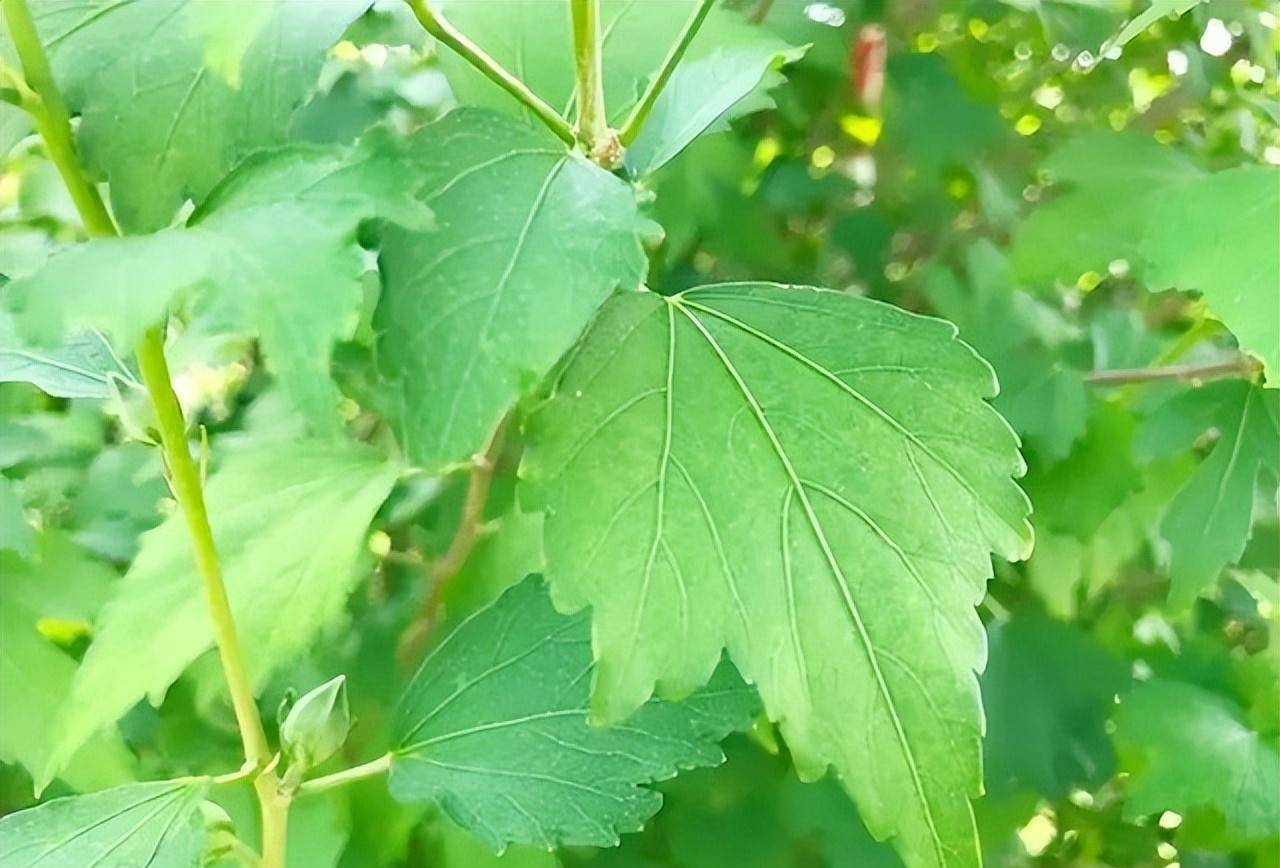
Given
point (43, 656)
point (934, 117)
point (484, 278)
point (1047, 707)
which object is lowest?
point (1047, 707)

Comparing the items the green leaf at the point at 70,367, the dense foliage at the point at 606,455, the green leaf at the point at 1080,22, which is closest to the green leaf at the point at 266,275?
the dense foliage at the point at 606,455

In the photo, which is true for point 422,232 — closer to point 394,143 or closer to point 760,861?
point 394,143

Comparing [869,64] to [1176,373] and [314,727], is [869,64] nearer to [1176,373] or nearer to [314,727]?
[1176,373]

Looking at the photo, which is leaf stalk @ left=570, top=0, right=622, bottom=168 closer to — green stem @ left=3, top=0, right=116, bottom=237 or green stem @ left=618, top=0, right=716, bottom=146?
green stem @ left=618, top=0, right=716, bottom=146

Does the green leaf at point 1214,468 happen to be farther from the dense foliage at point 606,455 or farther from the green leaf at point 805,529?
the green leaf at point 805,529

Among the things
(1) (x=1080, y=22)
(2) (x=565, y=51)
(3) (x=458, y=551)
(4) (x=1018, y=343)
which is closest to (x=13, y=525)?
(3) (x=458, y=551)

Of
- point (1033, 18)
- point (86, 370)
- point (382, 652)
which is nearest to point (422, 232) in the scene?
point (86, 370)
